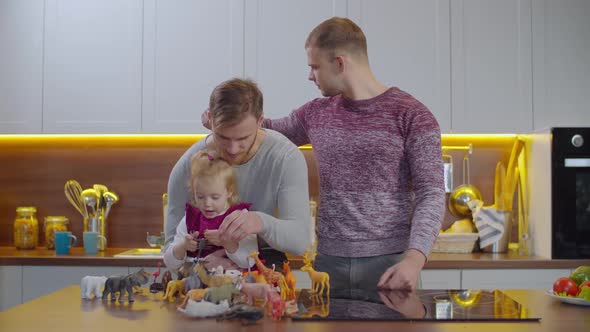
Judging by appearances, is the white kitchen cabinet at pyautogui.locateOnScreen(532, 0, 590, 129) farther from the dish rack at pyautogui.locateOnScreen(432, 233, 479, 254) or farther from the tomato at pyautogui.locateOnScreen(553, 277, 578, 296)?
the tomato at pyautogui.locateOnScreen(553, 277, 578, 296)

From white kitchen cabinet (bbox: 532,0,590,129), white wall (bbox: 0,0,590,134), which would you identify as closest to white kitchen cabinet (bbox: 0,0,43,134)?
white wall (bbox: 0,0,590,134)

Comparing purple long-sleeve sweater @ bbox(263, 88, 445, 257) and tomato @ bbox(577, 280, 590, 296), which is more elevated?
purple long-sleeve sweater @ bbox(263, 88, 445, 257)

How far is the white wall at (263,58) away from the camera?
3387mm

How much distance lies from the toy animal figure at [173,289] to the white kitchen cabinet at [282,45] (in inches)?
69.2

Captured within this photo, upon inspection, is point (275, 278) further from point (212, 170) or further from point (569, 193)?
point (569, 193)

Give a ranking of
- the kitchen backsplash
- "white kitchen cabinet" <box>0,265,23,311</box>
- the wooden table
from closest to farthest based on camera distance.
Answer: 1. the wooden table
2. "white kitchen cabinet" <box>0,265,23,311</box>
3. the kitchen backsplash

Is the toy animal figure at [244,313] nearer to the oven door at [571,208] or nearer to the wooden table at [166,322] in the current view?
the wooden table at [166,322]

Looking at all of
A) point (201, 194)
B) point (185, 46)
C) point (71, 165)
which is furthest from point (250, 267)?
point (71, 165)

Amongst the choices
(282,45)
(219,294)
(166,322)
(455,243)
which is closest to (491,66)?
(455,243)

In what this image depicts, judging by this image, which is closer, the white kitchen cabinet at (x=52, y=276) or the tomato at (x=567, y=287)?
the tomato at (x=567, y=287)

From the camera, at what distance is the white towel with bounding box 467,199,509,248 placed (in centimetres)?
335

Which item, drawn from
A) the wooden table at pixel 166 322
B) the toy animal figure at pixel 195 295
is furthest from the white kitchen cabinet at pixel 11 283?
the toy animal figure at pixel 195 295

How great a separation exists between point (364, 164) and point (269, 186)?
1.00 feet

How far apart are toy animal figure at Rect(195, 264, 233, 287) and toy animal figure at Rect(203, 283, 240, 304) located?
71 mm
